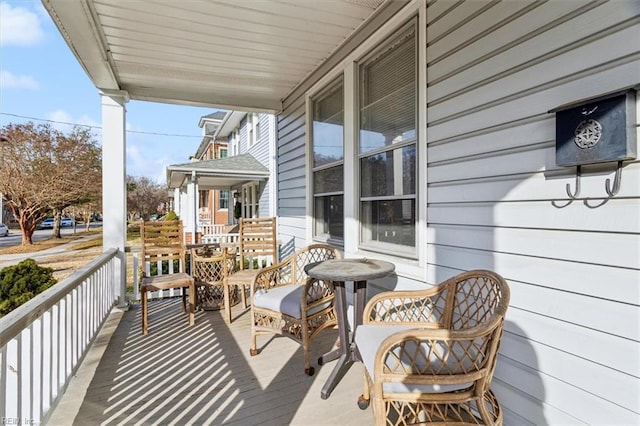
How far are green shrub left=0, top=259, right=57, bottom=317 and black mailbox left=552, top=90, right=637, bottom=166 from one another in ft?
17.7

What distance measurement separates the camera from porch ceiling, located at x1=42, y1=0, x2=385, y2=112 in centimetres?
261

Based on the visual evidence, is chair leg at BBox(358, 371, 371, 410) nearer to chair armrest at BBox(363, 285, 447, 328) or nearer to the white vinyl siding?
chair armrest at BBox(363, 285, 447, 328)

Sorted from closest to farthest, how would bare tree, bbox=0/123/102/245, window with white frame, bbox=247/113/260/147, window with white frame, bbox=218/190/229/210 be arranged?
window with white frame, bbox=247/113/260/147 → bare tree, bbox=0/123/102/245 → window with white frame, bbox=218/190/229/210

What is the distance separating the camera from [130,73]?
12.6 feet

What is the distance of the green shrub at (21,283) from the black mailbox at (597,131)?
5395 mm

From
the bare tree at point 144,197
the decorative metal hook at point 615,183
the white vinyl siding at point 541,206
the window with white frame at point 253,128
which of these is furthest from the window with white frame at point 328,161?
the bare tree at point 144,197

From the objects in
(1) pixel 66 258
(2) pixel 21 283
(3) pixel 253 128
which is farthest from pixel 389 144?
(1) pixel 66 258

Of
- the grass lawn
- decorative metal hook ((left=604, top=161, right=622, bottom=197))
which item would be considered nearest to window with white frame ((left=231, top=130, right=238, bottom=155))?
the grass lawn

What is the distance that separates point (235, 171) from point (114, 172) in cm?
418

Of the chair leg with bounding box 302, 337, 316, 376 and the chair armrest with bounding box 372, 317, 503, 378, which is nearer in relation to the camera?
the chair armrest with bounding box 372, 317, 503, 378

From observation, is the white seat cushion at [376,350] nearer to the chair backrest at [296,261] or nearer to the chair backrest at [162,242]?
the chair backrest at [296,261]

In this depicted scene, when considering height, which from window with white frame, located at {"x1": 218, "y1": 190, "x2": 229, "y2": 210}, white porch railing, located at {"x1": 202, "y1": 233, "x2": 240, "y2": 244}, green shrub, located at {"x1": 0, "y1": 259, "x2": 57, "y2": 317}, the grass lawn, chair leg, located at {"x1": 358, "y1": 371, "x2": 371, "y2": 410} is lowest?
the grass lawn

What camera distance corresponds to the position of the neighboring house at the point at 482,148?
1355mm

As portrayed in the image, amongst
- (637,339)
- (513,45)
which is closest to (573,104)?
(513,45)
